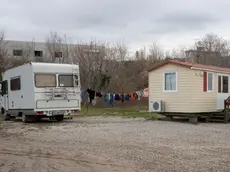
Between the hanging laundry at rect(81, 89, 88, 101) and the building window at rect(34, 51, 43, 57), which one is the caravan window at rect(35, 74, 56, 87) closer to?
the hanging laundry at rect(81, 89, 88, 101)

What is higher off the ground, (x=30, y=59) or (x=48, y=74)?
(x=30, y=59)

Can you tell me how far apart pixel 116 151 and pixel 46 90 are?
815 centimetres

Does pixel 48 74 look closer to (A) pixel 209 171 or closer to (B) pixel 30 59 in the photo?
(A) pixel 209 171

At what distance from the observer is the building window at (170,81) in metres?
17.0

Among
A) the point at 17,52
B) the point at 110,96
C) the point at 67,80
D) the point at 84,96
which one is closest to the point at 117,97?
the point at 110,96

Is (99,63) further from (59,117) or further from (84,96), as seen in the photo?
(59,117)

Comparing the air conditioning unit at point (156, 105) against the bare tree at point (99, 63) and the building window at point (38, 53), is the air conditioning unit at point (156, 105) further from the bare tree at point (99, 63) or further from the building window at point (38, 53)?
the building window at point (38, 53)

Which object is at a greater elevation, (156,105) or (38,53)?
(38,53)

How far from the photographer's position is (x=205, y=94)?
1688 centimetres

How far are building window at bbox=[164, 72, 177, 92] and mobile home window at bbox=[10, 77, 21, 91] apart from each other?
708 centimetres

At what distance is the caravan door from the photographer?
58.3ft

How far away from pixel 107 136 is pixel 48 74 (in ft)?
19.4

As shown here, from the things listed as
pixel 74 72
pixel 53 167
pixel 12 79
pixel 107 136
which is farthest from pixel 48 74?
pixel 53 167

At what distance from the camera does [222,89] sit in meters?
18.0
